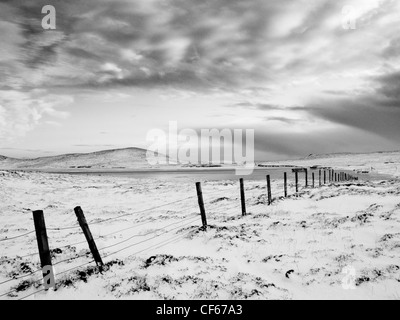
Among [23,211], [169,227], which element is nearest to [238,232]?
[169,227]

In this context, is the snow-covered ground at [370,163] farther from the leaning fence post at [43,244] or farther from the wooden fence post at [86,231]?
the leaning fence post at [43,244]

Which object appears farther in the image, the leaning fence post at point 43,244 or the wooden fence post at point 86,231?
the wooden fence post at point 86,231

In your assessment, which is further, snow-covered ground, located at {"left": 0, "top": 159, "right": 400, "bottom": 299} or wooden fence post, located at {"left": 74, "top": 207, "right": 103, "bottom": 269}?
wooden fence post, located at {"left": 74, "top": 207, "right": 103, "bottom": 269}

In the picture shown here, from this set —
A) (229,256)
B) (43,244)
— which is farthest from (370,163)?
(43,244)

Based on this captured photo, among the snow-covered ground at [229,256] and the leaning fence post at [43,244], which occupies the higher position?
the leaning fence post at [43,244]

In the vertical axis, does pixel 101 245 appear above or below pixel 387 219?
below

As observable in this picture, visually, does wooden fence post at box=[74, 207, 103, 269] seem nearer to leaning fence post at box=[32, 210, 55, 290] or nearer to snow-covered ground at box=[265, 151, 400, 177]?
leaning fence post at box=[32, 210, 55, 290]

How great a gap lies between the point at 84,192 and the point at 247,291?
2511 cm

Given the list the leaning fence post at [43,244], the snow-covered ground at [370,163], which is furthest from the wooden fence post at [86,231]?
the snow-covered ground at [370,163]

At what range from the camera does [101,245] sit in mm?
9984

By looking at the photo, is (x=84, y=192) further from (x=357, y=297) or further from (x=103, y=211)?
(x=357, y=297)

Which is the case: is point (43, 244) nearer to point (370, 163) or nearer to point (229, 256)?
point (229, 256)

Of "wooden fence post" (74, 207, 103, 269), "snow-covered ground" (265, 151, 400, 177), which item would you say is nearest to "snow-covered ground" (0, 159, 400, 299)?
"wooden fence post" (74, 207, 103, 269)

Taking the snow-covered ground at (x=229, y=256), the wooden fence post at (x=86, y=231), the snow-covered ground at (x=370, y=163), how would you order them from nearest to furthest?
the snow-covered ground at (x=229, y=256) < the wooden fence post at (x=86, y=231) < the snow-covered ground at (x=370, y=163)
